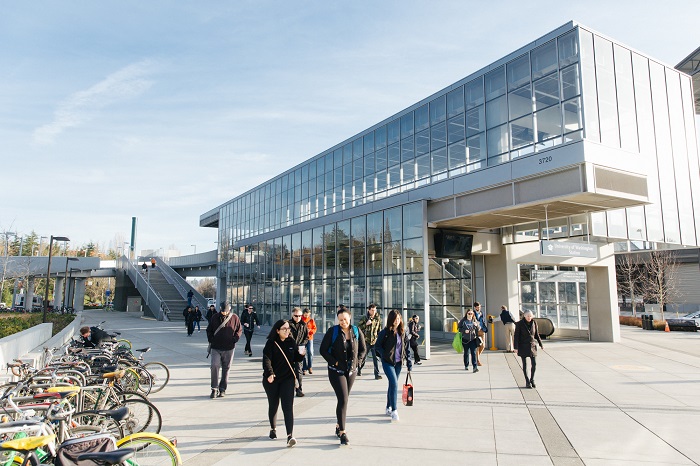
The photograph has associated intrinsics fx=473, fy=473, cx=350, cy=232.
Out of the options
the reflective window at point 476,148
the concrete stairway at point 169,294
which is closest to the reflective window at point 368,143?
the reflective window at point 476,148

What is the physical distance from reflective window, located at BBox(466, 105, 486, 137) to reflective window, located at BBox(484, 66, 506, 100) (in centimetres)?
60

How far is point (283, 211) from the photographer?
3400 centimetres

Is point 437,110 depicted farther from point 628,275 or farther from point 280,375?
point 628,275

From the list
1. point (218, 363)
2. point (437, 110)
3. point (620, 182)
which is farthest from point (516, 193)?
point (218, 363)

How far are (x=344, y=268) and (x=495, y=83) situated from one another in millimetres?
9942

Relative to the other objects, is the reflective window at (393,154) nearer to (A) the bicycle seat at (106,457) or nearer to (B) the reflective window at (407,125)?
(B) the reflective window at (407,125)

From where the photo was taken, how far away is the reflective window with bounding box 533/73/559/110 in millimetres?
15234

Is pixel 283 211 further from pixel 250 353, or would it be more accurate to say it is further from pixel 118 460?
pixel 118 460

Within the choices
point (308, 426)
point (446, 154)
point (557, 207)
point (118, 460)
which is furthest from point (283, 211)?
point (118, 460)

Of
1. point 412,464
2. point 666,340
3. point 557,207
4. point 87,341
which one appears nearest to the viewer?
point 412,464

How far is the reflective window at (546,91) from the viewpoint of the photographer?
15.2 meters

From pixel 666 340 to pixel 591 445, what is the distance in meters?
19.5

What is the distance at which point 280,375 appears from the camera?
21.3ft

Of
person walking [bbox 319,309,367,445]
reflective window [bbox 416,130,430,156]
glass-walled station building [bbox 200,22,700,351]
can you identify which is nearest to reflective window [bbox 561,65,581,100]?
glass-walled station building [bbox 200,22,700,351]
